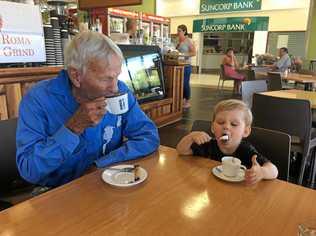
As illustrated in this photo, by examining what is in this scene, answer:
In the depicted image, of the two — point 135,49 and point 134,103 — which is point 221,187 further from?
point 135,49

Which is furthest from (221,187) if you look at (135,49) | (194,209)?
(135,49)

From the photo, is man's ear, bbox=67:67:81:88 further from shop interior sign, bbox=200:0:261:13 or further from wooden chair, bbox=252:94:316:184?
shop interior sign, bbox=200:0:261:13

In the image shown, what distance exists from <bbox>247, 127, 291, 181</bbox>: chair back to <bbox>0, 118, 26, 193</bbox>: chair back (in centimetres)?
121

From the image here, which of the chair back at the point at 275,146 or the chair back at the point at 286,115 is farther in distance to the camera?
the chair back at the point at 286,115

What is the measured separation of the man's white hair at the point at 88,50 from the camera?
1.11 metres

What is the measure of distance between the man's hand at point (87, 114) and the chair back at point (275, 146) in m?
0.84

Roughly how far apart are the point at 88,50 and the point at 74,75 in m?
0.13

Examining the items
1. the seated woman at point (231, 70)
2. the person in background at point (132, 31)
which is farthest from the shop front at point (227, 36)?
the person in background at point (132, 31)

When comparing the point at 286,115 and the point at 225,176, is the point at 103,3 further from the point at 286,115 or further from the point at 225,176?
the point at 225,176

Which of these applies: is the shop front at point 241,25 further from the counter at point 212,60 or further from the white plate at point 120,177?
the white plate at point 120,177

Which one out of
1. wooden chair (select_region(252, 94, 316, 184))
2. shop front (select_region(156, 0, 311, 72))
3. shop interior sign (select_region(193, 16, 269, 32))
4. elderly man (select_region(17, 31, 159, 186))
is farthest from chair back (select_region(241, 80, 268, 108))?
shop interior sign (select_region(193, 16, 269, 32))

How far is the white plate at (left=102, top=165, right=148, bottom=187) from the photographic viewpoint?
980mm

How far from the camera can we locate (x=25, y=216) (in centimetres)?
79

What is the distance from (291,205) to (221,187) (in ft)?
0.75
